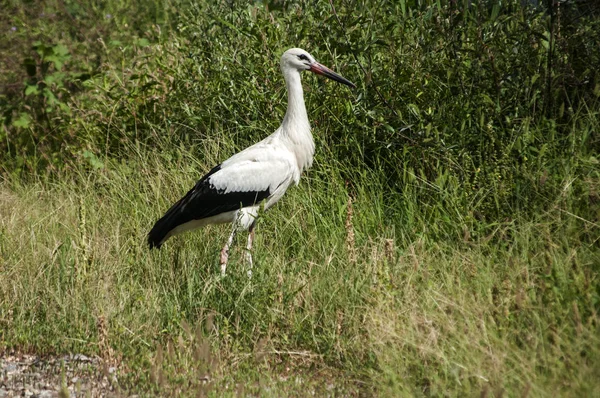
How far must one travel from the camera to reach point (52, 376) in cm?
435

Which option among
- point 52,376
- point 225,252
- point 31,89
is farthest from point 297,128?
point 31,89

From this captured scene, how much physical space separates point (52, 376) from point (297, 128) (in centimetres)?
223

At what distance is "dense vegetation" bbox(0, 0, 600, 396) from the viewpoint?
13.0ft

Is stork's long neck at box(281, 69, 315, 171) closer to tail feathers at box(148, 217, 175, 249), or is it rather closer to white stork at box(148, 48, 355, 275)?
white stork at box(148, 48, 355, 275)

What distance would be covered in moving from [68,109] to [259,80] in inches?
67.9

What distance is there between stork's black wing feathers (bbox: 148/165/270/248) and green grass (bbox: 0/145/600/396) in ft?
0.52

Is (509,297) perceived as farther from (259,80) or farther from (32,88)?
(32,88)

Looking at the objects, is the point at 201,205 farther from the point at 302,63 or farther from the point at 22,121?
the point at 22,121

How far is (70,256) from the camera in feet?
17.7

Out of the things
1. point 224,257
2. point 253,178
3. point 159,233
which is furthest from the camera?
point 253,178

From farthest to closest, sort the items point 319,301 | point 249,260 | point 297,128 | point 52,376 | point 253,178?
point 297,128 < point 253,178 < point 249,260 < point 319,301 < point 52,376

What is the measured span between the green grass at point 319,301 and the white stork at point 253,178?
18cm

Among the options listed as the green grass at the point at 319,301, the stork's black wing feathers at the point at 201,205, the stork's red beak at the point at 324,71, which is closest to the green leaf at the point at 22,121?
the green grass at the point at 319,301

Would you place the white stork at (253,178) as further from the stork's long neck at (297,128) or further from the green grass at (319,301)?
the green grass at (319,301)
